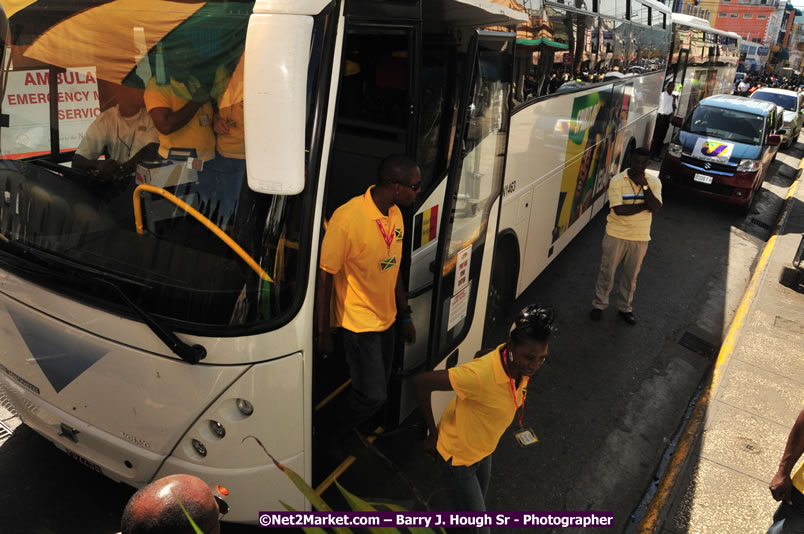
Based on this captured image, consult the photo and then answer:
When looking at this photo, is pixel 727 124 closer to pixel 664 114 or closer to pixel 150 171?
pixel 664 114

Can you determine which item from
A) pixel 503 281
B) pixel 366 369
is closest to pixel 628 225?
pixel 503 281

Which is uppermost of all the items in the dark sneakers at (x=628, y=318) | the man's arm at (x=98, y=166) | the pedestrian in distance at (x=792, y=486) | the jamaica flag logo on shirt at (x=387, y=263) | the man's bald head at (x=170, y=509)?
the man's arm at (x=98, y=166)

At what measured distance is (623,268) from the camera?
6.46 meters

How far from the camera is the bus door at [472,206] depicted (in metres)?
3.50

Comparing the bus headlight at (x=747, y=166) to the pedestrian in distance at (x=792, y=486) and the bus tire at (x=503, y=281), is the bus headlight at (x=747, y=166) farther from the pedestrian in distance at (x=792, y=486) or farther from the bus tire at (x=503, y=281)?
the pedestrian in distance at (x=792, y=486)

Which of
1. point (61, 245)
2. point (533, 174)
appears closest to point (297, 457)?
point (61, 245)

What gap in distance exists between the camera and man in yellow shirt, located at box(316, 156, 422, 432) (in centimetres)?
304

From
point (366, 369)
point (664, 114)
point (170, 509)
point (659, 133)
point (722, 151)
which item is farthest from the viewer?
point (659, 133)

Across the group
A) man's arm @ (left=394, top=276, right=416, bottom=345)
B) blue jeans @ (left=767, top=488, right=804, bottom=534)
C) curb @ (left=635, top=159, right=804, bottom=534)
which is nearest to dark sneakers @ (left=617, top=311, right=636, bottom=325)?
curb @ (left=635, top=159, right=804, bottom=534)

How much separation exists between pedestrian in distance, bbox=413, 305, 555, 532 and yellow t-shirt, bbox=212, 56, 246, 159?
139 cm

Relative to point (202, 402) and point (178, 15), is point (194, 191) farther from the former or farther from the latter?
point (202, 402)

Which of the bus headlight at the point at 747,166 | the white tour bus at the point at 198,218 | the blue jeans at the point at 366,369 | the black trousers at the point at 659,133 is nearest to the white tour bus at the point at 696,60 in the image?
the black trousers at the point at 659,133

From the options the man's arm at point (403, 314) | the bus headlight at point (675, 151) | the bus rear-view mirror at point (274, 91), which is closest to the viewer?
the bus rear-view mirror at point (274, 91)

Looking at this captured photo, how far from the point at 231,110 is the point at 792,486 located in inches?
127
